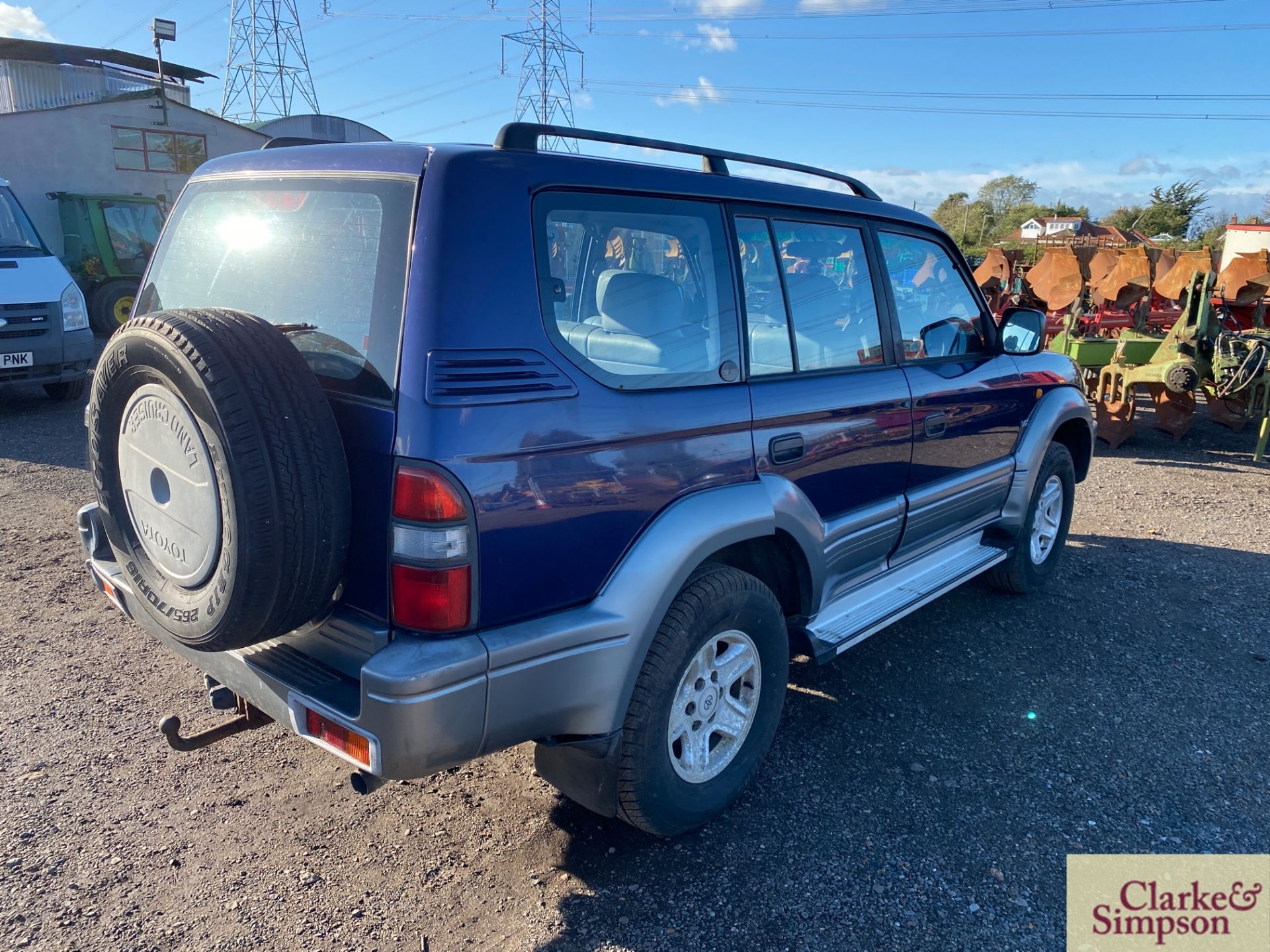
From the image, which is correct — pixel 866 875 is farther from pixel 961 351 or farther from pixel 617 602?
pixel 961 351

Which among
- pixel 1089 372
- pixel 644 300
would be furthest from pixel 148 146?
pixel 644 300

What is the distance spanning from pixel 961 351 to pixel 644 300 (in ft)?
6.59

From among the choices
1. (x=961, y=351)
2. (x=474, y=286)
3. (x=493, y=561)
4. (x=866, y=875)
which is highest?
(x=474, y=286)

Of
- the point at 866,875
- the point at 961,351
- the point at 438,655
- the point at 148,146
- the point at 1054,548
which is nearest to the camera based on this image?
the point at 438,655

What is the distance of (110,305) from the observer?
13.3m

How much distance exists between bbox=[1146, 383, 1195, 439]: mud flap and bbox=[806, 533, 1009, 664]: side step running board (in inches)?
208

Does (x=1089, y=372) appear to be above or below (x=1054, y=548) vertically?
above

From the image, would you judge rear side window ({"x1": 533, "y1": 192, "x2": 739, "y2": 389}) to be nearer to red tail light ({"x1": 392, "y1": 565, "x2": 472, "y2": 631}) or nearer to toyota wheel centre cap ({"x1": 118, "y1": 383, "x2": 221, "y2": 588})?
red tail light ({"x1": 392, "y1": 565, "x2": 472, "y2": 631})

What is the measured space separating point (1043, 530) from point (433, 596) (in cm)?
396

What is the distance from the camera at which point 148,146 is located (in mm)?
18766

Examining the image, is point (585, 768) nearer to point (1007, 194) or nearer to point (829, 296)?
point (829, 296)

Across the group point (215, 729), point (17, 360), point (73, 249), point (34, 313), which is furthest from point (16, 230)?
point (215, 729)

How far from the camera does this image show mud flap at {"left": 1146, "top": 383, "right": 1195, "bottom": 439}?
8250 millimetres

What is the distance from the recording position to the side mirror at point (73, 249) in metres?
14.6
